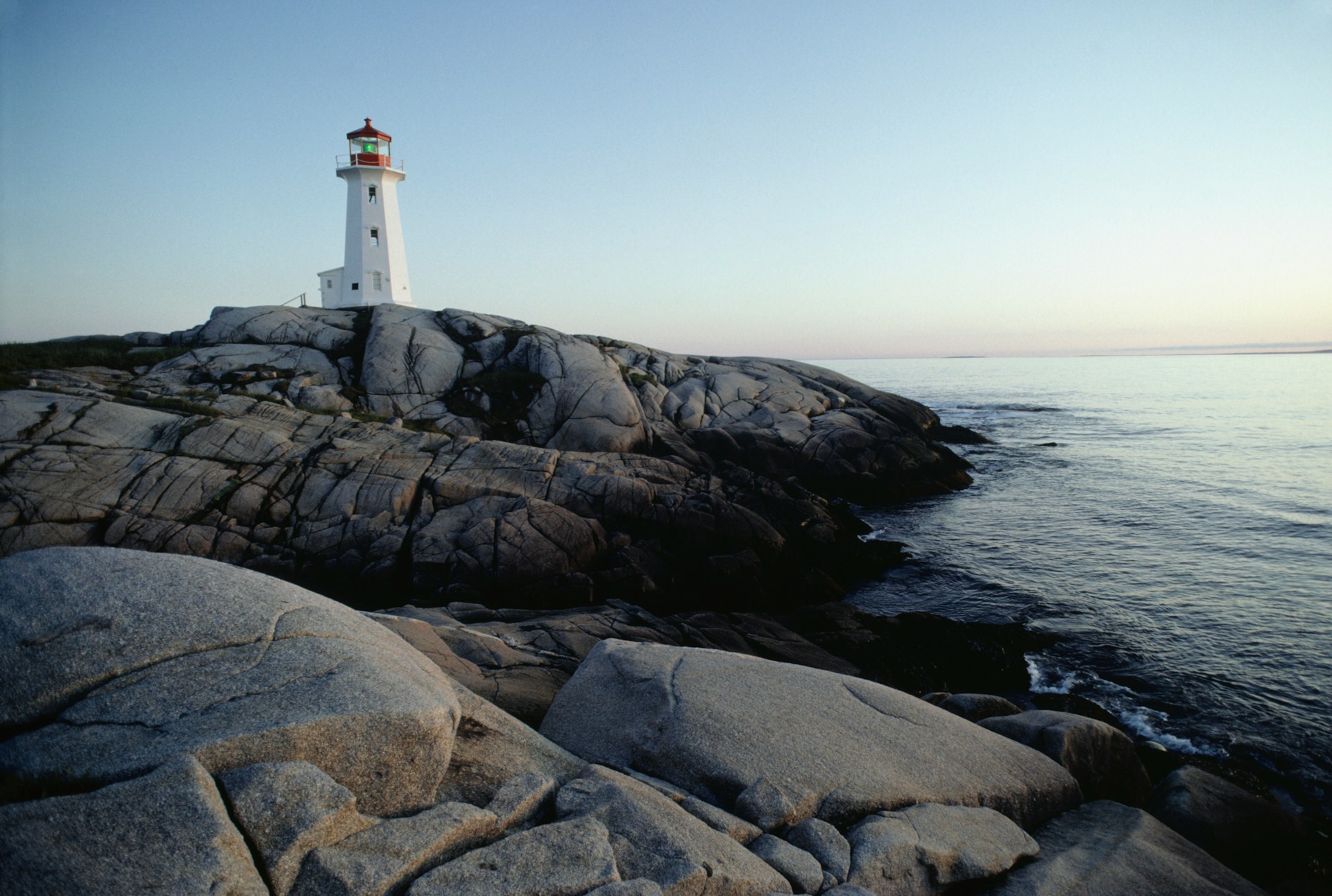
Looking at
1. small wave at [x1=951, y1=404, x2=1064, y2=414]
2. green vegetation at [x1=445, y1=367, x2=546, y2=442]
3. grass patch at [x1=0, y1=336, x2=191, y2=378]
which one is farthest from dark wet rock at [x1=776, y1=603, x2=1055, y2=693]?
small wave at [x1=951, y1=404, x2=1064, y2=414]

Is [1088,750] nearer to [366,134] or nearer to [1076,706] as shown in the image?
[1076,706]

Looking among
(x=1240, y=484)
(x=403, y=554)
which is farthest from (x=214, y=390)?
(x=1240, y=484)

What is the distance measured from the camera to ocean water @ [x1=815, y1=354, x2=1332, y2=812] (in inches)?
624

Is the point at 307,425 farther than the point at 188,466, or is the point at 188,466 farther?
the point at 307,425

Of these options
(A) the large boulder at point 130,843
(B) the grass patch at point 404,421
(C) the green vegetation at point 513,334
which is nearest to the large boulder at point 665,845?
→ (A) the large boulder at point 130,843

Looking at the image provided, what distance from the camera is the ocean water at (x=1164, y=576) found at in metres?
15.8

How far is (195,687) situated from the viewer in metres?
6.78

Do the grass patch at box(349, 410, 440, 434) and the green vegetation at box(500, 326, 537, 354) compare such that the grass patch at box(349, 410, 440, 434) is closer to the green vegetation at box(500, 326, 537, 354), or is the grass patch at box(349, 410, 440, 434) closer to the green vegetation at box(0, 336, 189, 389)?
the green vegetation at box(500, 326, 537, 354)

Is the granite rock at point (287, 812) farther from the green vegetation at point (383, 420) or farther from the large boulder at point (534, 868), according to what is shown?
the green vegetation at point (383, 420)

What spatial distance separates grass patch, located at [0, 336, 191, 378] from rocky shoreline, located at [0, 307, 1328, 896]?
29.1 feet

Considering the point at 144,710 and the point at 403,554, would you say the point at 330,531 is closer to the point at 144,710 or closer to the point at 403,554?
the point at 403,554

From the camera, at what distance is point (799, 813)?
7.84 m

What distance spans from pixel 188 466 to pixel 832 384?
36449 millimetres

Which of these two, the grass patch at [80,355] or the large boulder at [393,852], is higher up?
the grass patch at [80,355]
